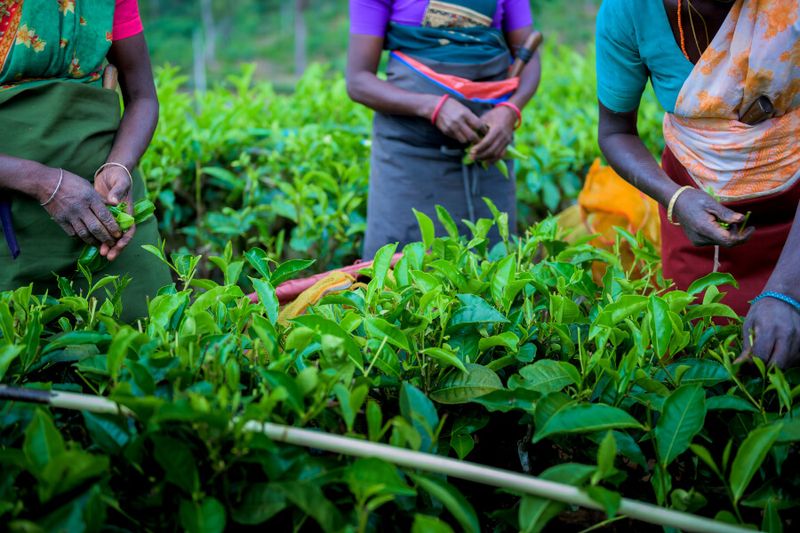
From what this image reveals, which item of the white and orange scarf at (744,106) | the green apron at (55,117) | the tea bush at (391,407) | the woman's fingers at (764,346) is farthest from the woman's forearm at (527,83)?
the woman's fingers at (764,346)

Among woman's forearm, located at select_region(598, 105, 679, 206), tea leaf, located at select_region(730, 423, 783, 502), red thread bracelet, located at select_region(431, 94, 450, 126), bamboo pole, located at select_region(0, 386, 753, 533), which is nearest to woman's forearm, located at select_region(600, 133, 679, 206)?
woman's forearm, located at select_region(598, 105, 679, 206)

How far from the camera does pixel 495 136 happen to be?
2865mm

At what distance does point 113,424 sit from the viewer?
128 cm

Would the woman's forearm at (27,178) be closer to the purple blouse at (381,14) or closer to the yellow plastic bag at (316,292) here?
the yellow plastic bag at (316,292)

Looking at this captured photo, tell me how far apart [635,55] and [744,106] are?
316mm

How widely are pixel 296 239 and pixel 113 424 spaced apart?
1964mm

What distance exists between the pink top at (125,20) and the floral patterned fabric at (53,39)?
0.06 m

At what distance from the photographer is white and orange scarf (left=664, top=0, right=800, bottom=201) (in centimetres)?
186

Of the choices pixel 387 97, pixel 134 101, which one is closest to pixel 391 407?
pixel 134 101

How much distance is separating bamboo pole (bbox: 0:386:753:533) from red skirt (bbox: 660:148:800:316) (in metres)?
1.14

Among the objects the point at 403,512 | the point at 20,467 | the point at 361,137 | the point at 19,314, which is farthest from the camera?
the point at 361,137

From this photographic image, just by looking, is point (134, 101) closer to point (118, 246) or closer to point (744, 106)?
point (118, 246)

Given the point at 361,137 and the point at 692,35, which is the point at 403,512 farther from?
the point at 361,137

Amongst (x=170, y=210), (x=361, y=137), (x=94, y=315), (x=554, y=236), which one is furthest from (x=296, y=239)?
(x=94, y=315)
